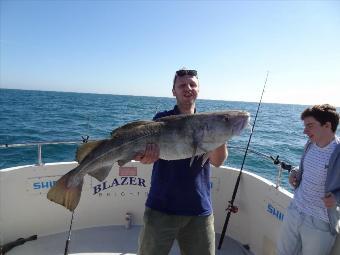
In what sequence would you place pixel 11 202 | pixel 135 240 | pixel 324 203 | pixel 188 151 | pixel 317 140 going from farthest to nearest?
pixel 135 240 < pixel 11 202 < pixel 317 140 < pixel 324 203 < pixel 188 151

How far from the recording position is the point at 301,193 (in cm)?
338

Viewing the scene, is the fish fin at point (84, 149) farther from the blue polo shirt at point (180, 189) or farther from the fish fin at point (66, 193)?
the blue polo shirt at point (180, 189)

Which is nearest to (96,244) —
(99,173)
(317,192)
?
(99,173)

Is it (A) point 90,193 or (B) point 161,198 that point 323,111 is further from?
(A) point 90,193

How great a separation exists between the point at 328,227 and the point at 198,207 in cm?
128

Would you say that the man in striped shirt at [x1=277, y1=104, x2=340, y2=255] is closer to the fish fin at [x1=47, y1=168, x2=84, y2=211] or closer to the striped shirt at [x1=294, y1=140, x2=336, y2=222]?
the striped shirt at [x1=294, y1=140, x2=336, y2=222]

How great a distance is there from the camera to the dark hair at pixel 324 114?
10.4 ft

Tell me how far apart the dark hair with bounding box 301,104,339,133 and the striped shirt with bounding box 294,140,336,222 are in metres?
0.21

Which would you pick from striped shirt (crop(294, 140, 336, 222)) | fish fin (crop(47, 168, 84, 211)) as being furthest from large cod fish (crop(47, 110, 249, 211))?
striped shirt (crop(294, 140, 336, 222))

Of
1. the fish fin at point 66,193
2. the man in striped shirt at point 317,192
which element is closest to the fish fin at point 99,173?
the fish fin at point 66,193

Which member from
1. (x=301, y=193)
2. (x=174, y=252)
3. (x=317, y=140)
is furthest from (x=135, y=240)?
(x=317, y=140)

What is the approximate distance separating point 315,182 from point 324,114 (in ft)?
2.25

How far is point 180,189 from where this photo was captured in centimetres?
302

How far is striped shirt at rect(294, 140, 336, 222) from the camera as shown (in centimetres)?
316
